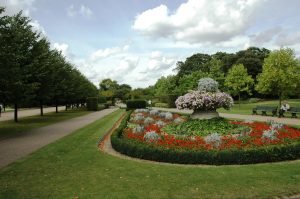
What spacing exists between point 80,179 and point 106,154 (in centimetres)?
314

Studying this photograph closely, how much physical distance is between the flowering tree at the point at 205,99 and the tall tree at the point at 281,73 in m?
19.3

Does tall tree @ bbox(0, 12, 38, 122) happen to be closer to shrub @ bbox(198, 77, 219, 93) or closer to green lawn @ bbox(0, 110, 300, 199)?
green lawn @ bbox(0, 110, 300, 199)

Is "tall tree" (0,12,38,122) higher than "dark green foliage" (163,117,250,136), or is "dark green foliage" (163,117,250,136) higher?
"tall tree" (0,12,38,122)

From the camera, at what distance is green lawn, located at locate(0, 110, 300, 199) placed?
6.81m

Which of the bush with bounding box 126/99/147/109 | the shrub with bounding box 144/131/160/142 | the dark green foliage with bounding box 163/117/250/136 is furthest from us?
the bush with bounding box 126/99/147/109

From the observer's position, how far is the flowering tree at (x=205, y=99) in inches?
570

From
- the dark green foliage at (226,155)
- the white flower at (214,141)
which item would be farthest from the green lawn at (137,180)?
the white flower at (214,141)

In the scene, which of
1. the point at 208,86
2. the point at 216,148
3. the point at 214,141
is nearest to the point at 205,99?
the point at 208,86

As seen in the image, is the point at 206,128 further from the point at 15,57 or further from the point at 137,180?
the point at 15,57

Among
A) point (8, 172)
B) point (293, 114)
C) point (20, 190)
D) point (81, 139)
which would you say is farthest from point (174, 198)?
point (293, 114)

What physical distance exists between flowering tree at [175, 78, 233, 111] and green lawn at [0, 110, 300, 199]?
562cm

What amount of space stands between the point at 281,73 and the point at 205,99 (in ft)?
67.5

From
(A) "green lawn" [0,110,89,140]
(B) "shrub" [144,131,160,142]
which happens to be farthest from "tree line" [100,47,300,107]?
(B) "shrub" [144,131,160,142]

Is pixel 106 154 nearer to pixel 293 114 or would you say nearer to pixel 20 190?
pixel 20 190
